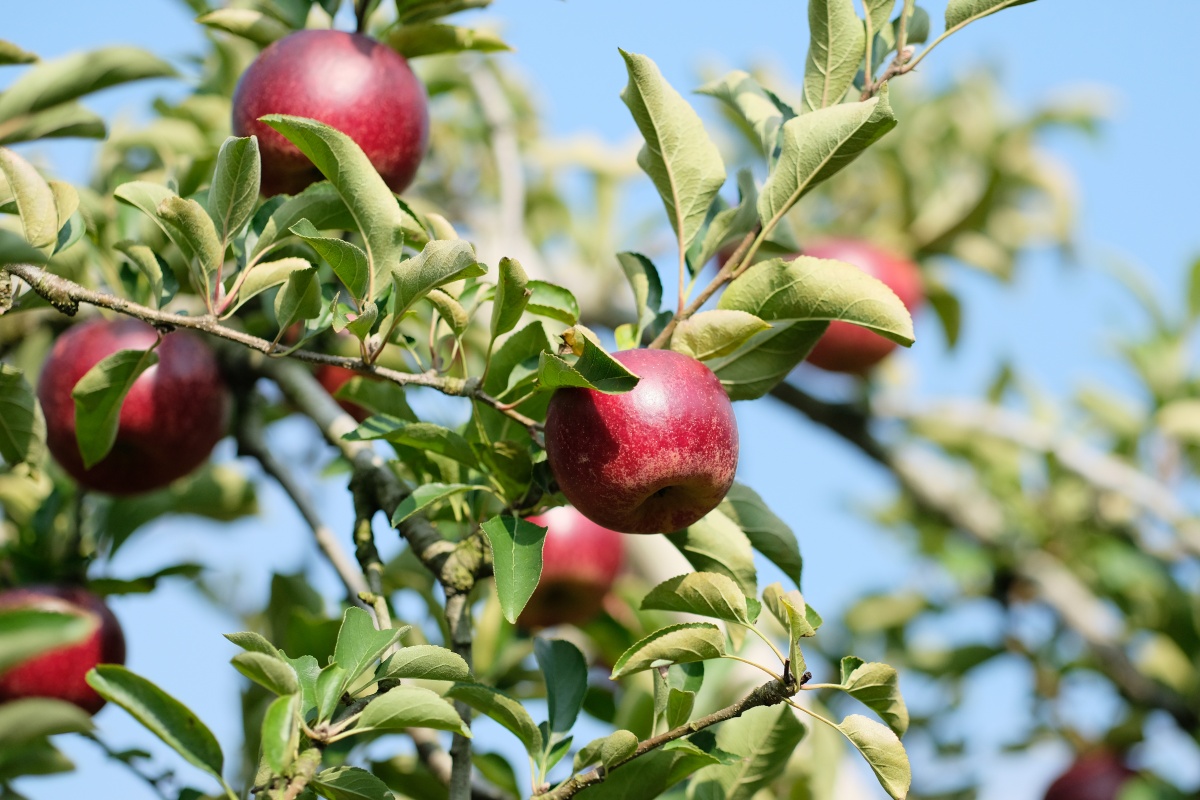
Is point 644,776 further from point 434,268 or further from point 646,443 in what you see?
point 434,268

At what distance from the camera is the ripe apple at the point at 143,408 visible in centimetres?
183

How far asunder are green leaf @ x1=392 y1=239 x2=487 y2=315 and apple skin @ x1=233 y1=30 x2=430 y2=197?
47cm

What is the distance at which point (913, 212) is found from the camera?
3924 millimetres

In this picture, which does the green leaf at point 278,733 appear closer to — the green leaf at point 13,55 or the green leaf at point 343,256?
the green leaf at point 343,256

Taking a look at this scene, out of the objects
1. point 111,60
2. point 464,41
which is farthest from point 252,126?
point 111,60

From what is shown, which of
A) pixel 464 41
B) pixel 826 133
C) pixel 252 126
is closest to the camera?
pixel 826 133

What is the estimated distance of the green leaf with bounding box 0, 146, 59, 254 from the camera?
1312 millimetres

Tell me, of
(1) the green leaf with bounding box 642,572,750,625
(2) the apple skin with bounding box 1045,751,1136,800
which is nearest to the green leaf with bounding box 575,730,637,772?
(1) the green leaf with bounding box 642,572,750,625

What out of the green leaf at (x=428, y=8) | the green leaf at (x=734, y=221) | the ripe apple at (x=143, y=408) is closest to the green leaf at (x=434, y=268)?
the green leaf at (x=734, y=221)

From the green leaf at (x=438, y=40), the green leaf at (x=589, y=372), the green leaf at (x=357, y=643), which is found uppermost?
the green leaf at (x=438, y=40)

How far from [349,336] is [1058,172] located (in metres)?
3.14

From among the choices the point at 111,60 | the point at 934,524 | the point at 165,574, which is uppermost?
the point at 111,60

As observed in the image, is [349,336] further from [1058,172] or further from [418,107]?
→ [1058,172]

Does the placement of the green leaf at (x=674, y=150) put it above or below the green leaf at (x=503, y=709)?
above
